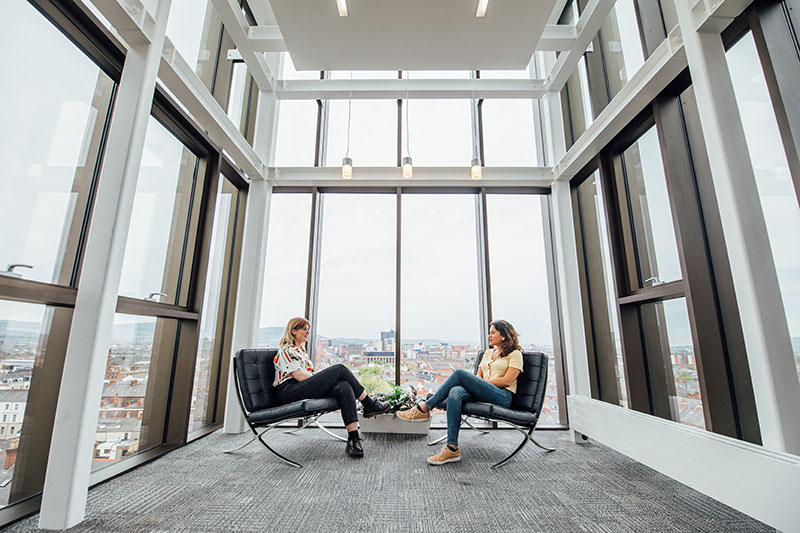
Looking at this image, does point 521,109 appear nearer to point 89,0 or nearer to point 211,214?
point 211,214

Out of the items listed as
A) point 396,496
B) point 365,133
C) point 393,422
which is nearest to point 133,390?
point 396,496

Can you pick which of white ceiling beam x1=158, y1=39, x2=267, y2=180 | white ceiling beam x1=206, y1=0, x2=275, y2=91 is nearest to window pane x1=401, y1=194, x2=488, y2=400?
white ceiling beam x1=158, y1=39, x2=267, y2=180

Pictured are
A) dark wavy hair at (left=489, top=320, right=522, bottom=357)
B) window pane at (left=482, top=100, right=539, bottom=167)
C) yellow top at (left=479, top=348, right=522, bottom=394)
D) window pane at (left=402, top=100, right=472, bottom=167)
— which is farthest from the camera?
window pane at (left=402, top=100, right=472, bottom=167)

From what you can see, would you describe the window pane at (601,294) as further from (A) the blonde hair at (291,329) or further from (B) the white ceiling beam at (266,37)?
(B) the white ceiling beam at (266,37)

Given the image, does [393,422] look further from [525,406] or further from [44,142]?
[44,142]

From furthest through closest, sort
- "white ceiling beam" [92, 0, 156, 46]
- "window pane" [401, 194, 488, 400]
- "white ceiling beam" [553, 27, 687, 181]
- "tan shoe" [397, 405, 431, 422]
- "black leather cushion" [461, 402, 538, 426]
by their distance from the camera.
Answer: "window pane" [401, 194, 488, 400], "tan shoe" [397, 405, 431, 422], "black leather cushion" [461, 402, 538, 426], "white ceiling beam" [553, 27, 687, 181], "white ceiling beam" [92, 0, 156, 46]

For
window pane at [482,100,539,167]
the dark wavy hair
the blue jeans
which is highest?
window pane at [482,100,539,167]

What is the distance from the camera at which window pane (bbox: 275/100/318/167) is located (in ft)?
14.6

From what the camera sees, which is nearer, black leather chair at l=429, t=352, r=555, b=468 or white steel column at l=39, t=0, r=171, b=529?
white steel column at l=39, t=0, r=171, b=529

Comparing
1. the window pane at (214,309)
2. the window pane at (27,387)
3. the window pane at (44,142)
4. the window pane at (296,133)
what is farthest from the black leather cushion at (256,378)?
the window pane at (296,133)

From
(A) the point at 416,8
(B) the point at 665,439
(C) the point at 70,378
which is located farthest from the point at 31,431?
(A) the point at 416,8

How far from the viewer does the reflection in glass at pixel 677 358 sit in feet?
7.75

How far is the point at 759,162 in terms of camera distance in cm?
193

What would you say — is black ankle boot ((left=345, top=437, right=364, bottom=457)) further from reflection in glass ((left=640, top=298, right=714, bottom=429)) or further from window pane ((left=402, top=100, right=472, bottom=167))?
window pane ((left=402, top=100, right=472, bottom=167))
